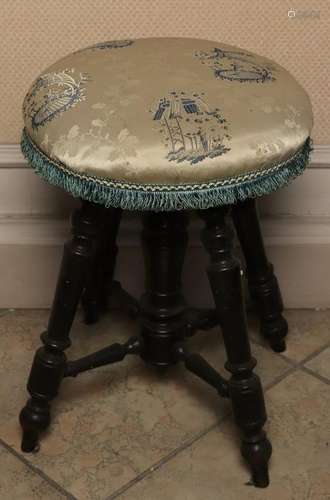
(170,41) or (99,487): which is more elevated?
(170,41)

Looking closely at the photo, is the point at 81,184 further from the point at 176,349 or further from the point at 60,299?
the point at 176,349

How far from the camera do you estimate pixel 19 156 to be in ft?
4.56

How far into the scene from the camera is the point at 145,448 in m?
1.20

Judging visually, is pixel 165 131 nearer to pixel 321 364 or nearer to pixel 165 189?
pixel 165 189

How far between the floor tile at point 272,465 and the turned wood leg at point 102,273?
32cm

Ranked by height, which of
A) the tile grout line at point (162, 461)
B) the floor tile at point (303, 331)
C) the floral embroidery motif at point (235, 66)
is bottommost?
the tile grout line at point (162, 461)

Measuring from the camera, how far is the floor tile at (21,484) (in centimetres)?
112

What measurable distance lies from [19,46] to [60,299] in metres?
0.45

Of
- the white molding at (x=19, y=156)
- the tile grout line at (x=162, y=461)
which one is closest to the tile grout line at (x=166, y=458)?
the tile grout line at (x=162, y=461)

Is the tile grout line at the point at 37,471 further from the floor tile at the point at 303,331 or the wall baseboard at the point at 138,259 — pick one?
the floor tile at the point at 303,331

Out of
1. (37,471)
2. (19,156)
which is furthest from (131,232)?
(37,471)

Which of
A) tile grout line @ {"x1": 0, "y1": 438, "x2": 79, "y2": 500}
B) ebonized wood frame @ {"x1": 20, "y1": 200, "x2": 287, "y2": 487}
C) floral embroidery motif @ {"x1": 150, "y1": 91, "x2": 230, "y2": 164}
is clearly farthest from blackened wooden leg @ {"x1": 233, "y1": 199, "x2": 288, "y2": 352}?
tile grout line @ {"x1": 0, "y1": 438, "x2": 79, "y2": 500}

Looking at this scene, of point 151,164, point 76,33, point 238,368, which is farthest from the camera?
point 76,33

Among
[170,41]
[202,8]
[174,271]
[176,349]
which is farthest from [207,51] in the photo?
[176,349]
